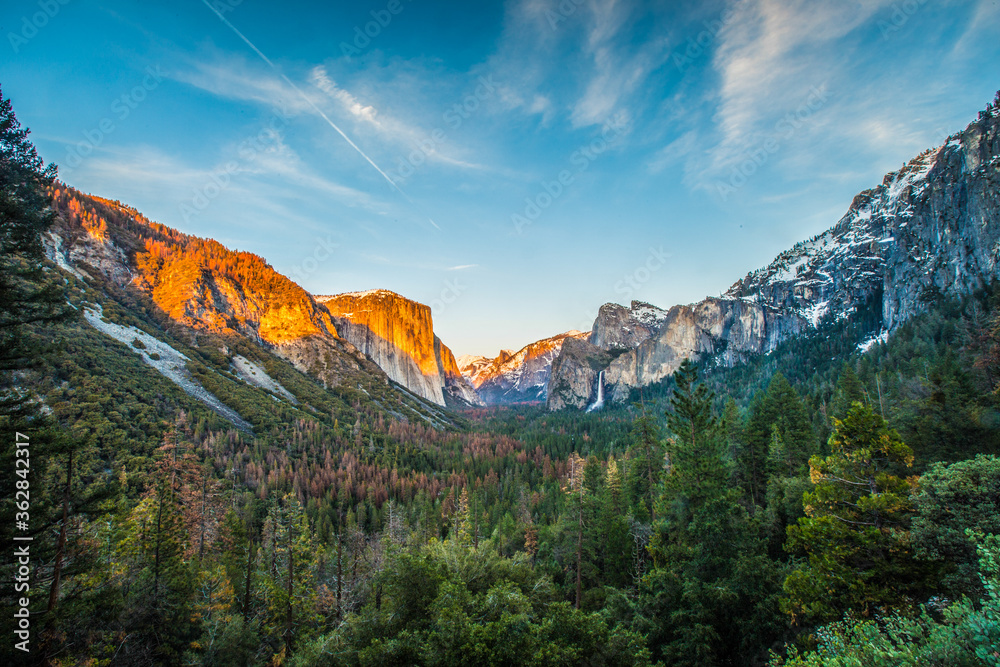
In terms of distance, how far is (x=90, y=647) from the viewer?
42.2ft

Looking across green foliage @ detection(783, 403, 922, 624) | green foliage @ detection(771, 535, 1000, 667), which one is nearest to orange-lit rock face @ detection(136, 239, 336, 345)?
green foliage @ detection(783, 403, 922, 624)

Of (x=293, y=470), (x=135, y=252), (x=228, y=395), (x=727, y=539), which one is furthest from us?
(x=135, y=252)

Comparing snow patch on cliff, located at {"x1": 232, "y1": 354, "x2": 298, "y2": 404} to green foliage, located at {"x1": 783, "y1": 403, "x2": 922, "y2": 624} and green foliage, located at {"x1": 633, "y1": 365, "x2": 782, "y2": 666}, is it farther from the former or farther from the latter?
green foliage, located at {"x1": 783, "y1": 403, "x2": 922, "y2": 624}

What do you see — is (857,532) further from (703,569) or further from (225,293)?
(225,293)

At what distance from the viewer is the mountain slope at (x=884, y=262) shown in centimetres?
8750

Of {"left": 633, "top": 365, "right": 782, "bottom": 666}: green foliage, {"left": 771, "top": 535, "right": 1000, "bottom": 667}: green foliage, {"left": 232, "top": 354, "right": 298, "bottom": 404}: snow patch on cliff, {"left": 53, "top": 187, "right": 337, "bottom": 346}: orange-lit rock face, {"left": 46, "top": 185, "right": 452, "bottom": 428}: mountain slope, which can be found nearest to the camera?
{"left": 771, "top": 535, "right": 1000, "bottom": 667}: green foliage

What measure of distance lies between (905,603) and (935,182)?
150 metres

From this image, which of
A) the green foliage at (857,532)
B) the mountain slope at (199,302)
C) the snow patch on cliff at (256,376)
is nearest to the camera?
the green foliage at (857,532)

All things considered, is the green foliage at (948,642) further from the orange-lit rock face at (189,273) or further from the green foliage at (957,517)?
the orange-lit rock face at (189,273)

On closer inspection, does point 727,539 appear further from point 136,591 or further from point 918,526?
point 136,591

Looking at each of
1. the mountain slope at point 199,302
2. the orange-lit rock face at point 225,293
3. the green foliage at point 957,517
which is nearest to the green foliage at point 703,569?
the green foliage at point 957,517

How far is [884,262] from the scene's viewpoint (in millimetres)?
130875

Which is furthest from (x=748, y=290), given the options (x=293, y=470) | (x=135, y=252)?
(x=135, y=252)

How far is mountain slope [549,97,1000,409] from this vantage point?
287 ft
